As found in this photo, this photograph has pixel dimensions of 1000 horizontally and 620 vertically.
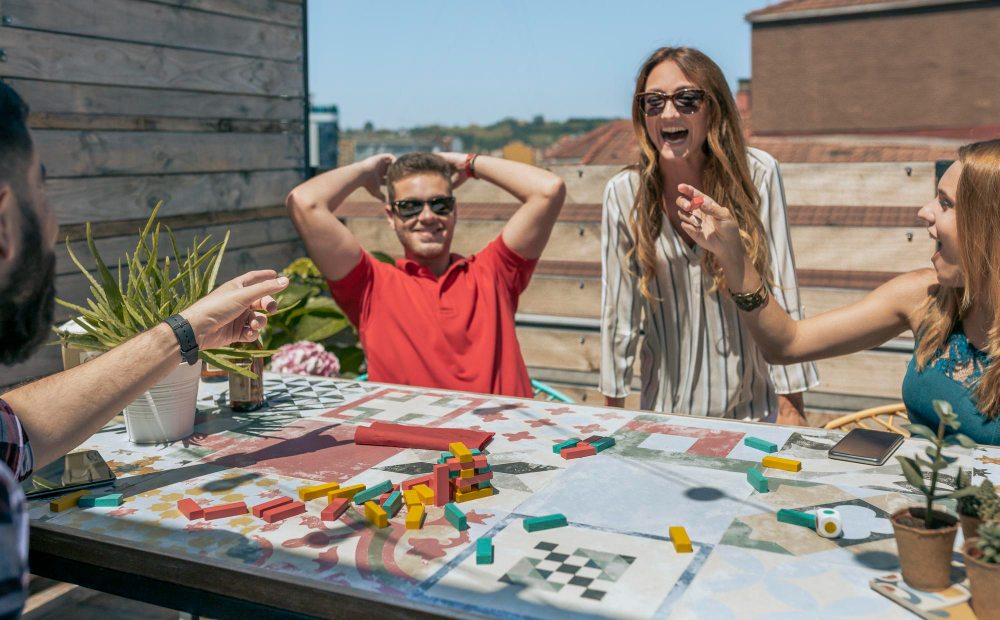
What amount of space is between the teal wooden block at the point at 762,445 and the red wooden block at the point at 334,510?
0.88m

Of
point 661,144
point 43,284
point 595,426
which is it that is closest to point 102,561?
point 43,284

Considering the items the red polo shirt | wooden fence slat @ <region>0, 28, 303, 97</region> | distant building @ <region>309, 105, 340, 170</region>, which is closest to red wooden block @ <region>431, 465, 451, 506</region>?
the red polo shirt

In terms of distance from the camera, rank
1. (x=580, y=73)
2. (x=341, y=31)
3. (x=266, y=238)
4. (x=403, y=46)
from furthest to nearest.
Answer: (x=341, y=31) < (x=403, y=46) < (x=580, y=73) < (x=266, y=238)

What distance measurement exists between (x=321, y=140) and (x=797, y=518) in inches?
197

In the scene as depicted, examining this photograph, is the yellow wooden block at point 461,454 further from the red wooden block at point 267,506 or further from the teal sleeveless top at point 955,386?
the teal sleeveless top at point 955,386

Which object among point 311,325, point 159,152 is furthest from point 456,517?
point 159,152

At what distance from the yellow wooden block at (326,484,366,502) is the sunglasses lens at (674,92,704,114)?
5.11 ft

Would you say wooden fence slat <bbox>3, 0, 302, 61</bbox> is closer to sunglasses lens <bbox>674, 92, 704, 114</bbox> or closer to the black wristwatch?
the black wristwatch

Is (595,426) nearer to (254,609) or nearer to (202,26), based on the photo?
(254,609)

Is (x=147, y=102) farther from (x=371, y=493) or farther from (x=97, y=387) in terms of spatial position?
(x=371, y=493)

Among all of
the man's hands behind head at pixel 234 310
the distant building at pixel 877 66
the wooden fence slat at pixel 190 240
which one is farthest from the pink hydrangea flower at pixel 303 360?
the distant building at pixel 877 66

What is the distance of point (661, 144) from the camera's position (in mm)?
2570

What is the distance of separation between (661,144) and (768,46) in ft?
107

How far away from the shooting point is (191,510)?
4.84 ft
